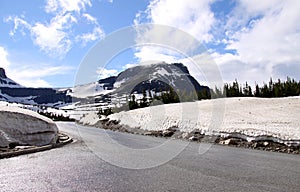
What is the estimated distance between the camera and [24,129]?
16.0 m

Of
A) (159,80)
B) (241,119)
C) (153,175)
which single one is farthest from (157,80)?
(153,175)

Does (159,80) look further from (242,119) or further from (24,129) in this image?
(24,129)

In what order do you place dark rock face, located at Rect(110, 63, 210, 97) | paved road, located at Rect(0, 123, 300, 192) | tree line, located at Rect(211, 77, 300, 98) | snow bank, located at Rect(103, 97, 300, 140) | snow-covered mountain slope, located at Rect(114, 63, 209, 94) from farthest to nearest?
snow-covered mountain slope, located at Rect(114, 63, 209, 94), dark rock face, located at Rect(110, 63, 210, 97), tree line, located at Rect(211, 77, 300, 98), snow bank, located at Rect(103, 97, 300, 140), paved road, located at Rect(0, 123, 300, 192)

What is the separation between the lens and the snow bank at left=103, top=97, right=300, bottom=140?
1811 centimetres

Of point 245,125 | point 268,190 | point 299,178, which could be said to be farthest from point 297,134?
point 268,190

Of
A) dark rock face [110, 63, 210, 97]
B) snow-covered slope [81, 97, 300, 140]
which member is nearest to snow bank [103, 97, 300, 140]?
snow-covered slope [81, 97, 300, 140]

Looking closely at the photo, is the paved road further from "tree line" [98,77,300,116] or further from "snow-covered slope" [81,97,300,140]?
"tree line" [98,77,300,116]

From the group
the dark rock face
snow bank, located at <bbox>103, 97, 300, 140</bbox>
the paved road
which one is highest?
the dark rock face

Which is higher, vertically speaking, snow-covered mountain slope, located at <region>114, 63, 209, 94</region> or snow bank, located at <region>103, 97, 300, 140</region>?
snow-covered mountain slope, located at <region>114, 63, 209, 94</region>

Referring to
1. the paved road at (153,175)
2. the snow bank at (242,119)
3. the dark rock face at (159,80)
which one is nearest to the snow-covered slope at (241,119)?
the snow bank at (242,119)

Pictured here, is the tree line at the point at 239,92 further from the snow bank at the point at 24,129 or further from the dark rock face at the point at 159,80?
the snow bank at the point at 24,129

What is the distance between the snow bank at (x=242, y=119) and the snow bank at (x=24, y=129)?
35.7 feet

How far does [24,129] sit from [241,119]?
591 inches

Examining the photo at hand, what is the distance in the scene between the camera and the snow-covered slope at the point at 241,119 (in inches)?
714
